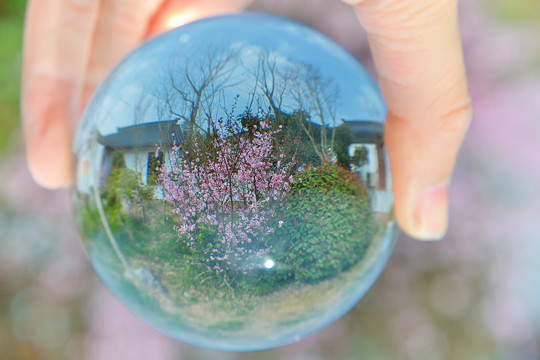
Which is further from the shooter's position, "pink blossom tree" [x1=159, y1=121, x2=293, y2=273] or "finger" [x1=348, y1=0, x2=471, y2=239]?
"finger" [x1=348, y1=0, x2=471, y2=239]

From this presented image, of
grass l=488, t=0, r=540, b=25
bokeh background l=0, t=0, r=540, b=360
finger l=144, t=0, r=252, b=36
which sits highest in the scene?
grass l=488, t=0, r=540, b=25

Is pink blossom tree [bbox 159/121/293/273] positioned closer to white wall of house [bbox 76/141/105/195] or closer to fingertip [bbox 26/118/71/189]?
white wall of house [bbox 76/141/105/195]

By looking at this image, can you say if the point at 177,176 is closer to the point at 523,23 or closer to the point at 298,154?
the point at 298,154

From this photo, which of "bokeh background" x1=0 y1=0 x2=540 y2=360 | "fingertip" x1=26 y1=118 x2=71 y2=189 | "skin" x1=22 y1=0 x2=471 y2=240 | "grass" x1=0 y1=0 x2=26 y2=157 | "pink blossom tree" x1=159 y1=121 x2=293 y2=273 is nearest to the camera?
"pink blossom tree" x1=159 y1=121 x2=293 y2=273

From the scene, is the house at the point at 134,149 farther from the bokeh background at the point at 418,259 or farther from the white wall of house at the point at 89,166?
the bokeh background at the point at 418,259

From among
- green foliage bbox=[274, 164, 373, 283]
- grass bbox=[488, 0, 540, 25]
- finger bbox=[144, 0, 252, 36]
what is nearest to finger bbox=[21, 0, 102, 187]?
finger bbox=[144, 0, 252, 36]

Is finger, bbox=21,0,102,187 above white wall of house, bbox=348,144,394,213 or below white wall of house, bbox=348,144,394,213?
above

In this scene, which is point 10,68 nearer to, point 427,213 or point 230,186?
point 230,186

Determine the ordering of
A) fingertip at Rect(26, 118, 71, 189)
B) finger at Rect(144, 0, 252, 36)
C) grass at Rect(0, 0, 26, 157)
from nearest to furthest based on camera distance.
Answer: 1. fingertip at Rect(26, 118, 71, 189)
2. finger at Rect(144, 0, 252, 36)
3. grass at Rect(0, 0, 26, 157)
